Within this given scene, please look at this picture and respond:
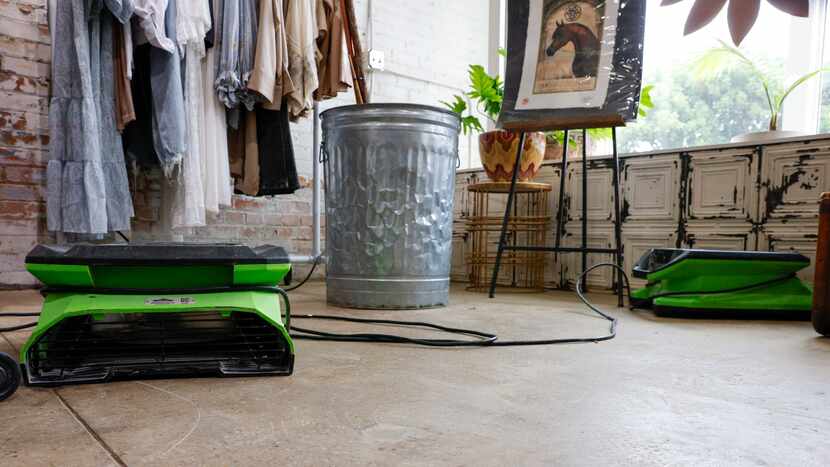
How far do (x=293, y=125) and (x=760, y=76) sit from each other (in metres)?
2.28

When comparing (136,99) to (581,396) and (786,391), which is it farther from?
(786,391)

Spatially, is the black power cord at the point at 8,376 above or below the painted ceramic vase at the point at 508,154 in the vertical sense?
below

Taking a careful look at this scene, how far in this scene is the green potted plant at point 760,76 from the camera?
2178 millimetres

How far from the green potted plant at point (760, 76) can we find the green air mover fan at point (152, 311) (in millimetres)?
2075

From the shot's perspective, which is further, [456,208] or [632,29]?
[456,208]

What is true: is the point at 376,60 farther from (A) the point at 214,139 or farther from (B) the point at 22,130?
(B) the point at 22,130

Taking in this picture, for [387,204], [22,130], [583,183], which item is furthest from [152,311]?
[583,183]

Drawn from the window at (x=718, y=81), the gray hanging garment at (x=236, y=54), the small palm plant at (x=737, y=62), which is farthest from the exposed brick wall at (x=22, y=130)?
the small palm plant at (x=737, y=62)

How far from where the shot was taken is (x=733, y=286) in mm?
1746

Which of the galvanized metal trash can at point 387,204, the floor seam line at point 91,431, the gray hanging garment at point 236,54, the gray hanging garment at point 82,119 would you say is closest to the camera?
the floor seam line at point 91,431

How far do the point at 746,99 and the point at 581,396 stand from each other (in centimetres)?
285

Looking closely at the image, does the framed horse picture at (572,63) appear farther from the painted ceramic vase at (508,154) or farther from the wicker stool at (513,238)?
the wicker stool at (513,238)

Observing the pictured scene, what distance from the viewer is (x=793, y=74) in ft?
8.80

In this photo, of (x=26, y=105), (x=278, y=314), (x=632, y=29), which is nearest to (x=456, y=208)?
(x=632, y=29)
